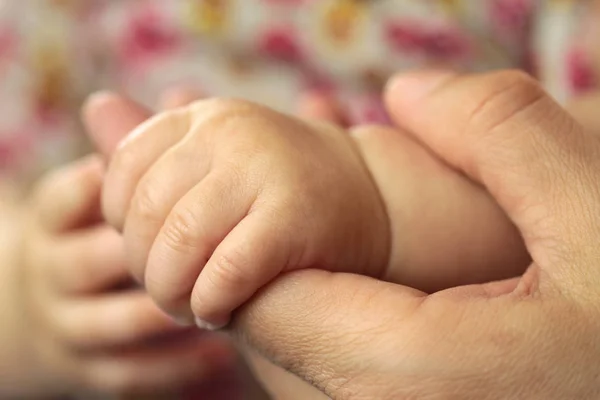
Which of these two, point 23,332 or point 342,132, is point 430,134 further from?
point 23,332

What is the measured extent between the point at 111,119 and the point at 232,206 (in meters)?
0.19

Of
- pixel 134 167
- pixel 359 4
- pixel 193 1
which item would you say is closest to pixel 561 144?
pixel 134 167

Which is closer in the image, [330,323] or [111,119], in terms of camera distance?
[330,323]

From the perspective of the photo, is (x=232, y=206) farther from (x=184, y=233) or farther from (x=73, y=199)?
(x=73, y=199)

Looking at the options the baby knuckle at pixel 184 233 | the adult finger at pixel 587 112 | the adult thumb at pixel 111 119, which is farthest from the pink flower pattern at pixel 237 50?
the baby knuckle at pixel 184 233

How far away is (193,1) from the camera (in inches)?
34.2

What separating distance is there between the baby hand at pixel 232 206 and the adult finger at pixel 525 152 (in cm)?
7

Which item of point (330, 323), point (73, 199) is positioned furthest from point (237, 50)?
point (330, 323)

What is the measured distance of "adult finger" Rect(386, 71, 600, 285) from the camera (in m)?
0.38

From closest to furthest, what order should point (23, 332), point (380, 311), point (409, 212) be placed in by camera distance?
point (380, 311)
point (409, 212)
point (23, 332)

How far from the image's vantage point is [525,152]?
0.41 metres

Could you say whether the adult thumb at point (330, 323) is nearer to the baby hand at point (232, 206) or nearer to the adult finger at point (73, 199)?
the baby hand at point (232, 206)

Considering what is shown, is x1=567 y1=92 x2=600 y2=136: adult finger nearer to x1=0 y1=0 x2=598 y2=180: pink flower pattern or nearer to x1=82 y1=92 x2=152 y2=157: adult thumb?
x1=0 y1=0 x2=598 y2=180: pink flower pattern

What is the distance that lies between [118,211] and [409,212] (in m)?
0.20
